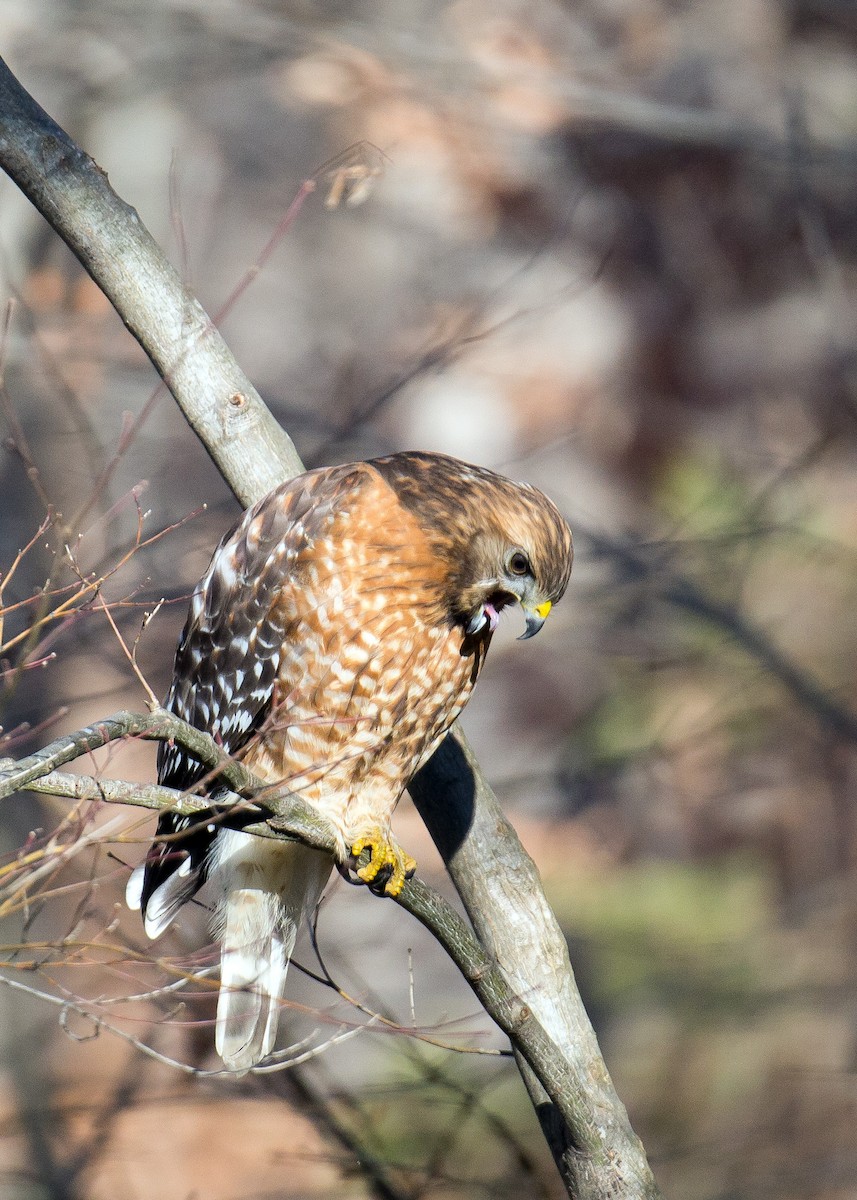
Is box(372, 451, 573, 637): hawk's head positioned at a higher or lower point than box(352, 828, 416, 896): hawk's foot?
higher

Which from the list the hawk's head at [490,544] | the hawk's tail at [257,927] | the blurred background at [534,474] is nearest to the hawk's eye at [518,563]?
the hawk's head at [490,544]

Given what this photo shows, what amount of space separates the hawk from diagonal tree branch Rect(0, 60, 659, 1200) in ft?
0.81

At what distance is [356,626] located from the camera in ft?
7.23

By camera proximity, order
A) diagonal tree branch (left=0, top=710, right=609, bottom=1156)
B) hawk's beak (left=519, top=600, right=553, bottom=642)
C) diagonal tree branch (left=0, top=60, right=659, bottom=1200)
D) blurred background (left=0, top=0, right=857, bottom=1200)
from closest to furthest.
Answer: diagonal tree branch (left=0, top=710, right=609, bottom=1156)
hawk's beak (left=519, top=600, right=553, bottom=642)
diagonal tree branch (left=0, top=60, right=659, bottom=1200)
blurred background (left=0, top=0, right=857, bottom=1200)

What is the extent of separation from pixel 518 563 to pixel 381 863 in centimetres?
66

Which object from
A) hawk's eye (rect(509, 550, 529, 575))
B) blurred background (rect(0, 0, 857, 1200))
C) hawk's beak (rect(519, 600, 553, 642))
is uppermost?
hawk's eye (rect(509, 550, 529, 575))

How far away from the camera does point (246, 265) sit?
3.98 m

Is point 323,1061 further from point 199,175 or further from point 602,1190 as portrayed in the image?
point 199,175

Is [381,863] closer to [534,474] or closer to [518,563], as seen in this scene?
[518,563]

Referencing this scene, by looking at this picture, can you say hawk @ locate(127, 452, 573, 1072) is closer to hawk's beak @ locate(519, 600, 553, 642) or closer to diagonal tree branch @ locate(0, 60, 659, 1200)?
hawk's beak @ locate(519, 600, 553, 642)

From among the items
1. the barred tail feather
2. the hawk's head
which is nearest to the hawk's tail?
the barred tail feather

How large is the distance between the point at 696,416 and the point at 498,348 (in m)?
0.79

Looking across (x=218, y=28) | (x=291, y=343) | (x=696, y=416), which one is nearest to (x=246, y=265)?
(x=291, y=343)

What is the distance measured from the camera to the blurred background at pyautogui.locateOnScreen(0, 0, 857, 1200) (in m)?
3.90
